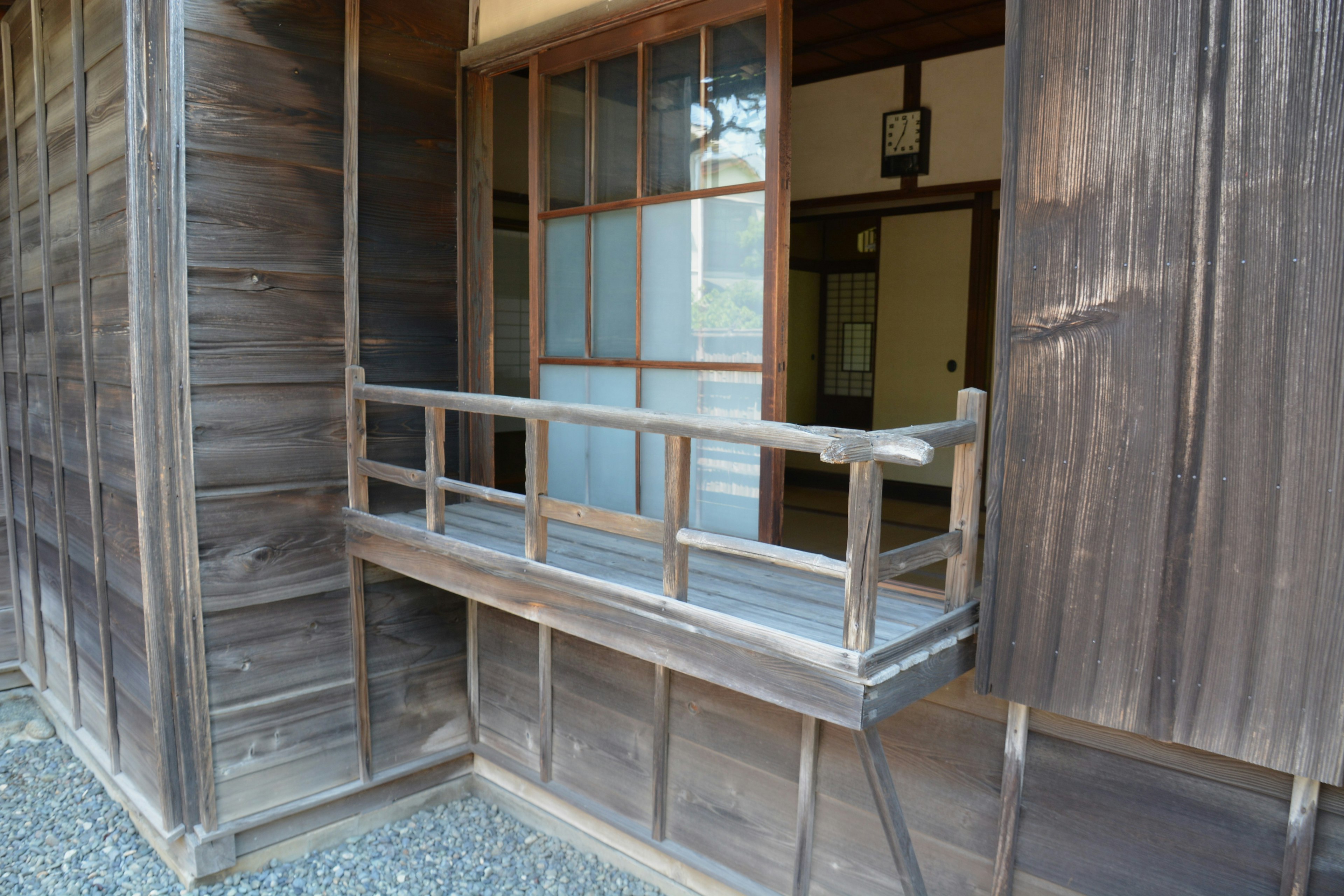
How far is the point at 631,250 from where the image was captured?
121 inches

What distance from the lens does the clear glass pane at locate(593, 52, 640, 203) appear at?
302cm

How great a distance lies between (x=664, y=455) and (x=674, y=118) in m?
1.16

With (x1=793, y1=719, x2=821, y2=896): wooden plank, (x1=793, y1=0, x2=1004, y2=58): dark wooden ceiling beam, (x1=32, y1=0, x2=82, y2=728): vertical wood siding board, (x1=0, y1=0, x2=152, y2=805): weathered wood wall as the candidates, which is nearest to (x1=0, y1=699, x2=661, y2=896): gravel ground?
(x1=0, y1=0, x2=152, y2=805): weathered wood wall

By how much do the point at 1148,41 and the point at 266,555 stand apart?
318 cm

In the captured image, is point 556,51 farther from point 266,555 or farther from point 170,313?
point 266,555

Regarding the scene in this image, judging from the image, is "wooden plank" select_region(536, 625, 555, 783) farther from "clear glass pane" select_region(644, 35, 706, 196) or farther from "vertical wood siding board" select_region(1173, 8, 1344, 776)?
"vertical wood siding board" select_region(1173, 8, 1344, 776)

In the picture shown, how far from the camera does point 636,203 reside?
302 centimetres

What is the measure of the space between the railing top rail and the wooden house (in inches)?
0.6

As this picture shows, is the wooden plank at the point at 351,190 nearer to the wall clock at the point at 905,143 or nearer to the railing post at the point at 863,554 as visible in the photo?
the railing post at the point at 863,554

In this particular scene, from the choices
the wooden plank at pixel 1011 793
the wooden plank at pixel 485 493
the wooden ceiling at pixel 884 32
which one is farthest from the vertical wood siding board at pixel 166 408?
the wooden ceiling at pixel 884 32

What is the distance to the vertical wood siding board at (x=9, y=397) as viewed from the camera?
14.3 feet

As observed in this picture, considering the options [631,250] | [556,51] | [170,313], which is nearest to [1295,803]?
[631,250]

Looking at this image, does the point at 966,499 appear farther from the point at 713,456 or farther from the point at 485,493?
the point at 485,493

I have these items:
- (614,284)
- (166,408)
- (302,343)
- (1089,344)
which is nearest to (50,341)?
(166,408)
